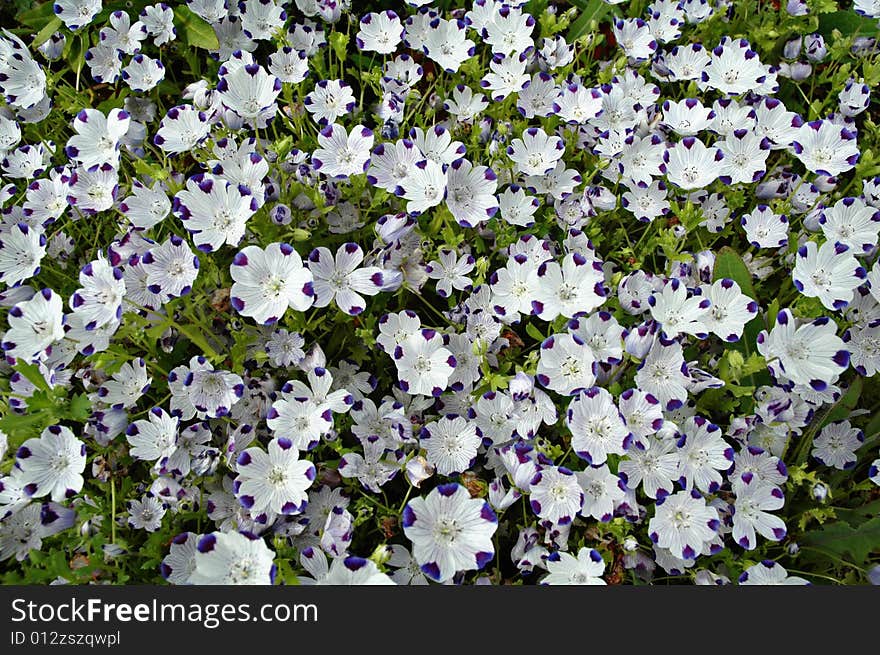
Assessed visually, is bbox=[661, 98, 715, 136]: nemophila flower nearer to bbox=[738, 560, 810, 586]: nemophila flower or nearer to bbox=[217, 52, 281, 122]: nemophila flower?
bbox=[217, 52, 281, 122]: nemophila flower

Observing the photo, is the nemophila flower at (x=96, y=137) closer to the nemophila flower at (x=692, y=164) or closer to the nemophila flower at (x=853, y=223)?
the nemophila flower at (x=692, y=164)

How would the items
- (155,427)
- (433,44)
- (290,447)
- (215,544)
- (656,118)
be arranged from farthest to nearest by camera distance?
(433,44) < (656,118) < (155,427) < (290,447) < (215,544)

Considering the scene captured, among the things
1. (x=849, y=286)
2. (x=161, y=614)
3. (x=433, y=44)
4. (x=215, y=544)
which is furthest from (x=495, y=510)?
(x=433, y=44)

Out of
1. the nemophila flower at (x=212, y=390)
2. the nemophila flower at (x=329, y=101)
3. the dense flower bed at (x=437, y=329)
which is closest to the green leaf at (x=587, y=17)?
the dense flower bed at (x=437, y=329)

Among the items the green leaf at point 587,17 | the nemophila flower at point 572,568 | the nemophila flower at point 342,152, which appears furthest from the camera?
the green leaf at point 587,17

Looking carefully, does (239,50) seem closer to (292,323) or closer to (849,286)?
(292,323)

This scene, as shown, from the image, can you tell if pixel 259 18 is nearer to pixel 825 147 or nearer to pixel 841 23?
pixel 825 147

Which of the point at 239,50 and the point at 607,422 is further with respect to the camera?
the point at 239,50
